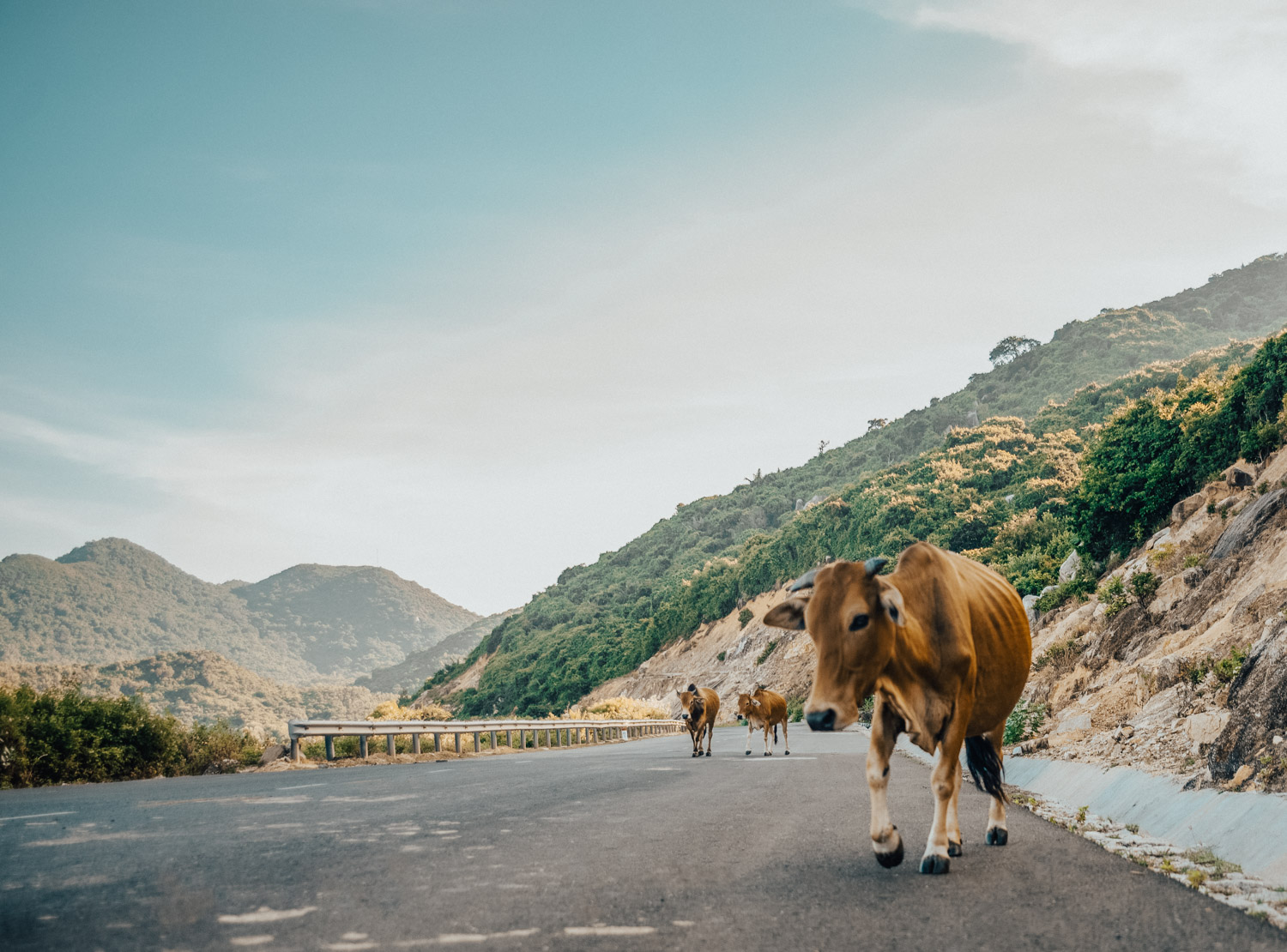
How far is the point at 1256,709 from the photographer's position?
7.70 m

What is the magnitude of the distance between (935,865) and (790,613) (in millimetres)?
1772

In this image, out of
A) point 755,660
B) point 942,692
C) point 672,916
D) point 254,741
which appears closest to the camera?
point 672,916

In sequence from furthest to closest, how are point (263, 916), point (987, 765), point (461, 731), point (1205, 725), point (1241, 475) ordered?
point (461, 731)
point (1241, 475)
point (1205, 725)
point (987, 765)
point (263, 916)

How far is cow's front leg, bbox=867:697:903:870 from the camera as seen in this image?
586cm

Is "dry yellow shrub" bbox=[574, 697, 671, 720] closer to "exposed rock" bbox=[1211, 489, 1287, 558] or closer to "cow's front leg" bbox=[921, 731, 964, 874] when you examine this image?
"exposed rock" bbox=[1211, 489, 1287, 558]

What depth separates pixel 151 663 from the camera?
13025 centimetres

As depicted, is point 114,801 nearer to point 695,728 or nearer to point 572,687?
point 695,728

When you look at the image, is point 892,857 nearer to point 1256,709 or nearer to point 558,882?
point 558,882

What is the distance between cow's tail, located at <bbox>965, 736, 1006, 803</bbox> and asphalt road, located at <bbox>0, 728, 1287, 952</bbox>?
1.41 feet

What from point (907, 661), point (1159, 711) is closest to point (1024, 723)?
point (1159, 711)

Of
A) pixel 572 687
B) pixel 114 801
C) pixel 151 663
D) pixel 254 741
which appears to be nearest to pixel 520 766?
pixel 254 741

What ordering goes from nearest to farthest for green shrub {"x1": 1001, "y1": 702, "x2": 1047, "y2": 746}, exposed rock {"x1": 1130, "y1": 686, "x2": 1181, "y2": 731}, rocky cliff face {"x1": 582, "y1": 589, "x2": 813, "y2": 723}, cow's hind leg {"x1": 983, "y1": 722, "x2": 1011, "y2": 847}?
cow's hind leg {"x1": 983, "y1": 722, "x2": 1011, "y2": 847}, exposed rock {"x1": 1130, "y1": 686, "x2": 1181, "y2": 731}, green shrub {"x1": 1001, "y1": 702, "x2": 1047, "y2": 746}, rocky cliff face {"x1": 582, "y1": 589, "x2": 813, "y2": 723}

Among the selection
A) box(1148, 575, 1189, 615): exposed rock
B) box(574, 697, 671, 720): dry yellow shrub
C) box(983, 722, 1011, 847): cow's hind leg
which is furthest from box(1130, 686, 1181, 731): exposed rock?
box(574, 697, 671, 720): dry yellow shrub

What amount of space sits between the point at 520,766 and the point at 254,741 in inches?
232
